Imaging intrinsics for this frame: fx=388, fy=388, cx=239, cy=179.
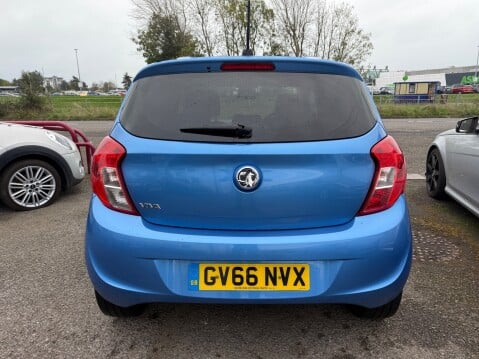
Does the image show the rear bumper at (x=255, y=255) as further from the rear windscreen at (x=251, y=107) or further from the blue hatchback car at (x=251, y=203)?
the rear windscreen at (x=251, y=107)

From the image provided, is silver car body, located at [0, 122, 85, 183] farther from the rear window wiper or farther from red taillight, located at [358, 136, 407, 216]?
red taillight, located at [358, 136, 407, 216]

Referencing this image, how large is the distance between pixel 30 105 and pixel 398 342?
68.2 feet

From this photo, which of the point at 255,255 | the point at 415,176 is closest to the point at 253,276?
the point at 255,255

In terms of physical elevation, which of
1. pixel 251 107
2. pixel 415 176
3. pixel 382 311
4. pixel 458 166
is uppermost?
pixel 251 107

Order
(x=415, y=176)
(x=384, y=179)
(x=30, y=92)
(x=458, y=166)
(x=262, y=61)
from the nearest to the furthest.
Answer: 1. (x=384, y=179)
2. (x=262, y=61)
3. (x=458, y=166)
4. (x=415, y=176)
5. (x=30, y=92)

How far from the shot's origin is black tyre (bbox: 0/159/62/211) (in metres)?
4.44

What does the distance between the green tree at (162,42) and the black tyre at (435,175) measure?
2308cm

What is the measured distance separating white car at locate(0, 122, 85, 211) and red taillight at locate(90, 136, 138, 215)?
3.02 meters

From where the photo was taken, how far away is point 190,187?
1834mm

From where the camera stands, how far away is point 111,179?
1.94 metres

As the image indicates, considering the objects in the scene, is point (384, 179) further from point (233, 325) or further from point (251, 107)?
point (233, 325)

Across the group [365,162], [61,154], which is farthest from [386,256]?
[61,154]

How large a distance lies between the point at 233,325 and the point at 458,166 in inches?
119

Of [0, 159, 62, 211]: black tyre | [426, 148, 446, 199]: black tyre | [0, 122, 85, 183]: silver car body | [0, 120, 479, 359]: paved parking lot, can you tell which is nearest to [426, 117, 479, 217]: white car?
[426, 148, 446, 199]: black tyre
